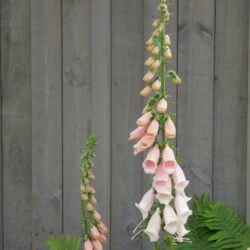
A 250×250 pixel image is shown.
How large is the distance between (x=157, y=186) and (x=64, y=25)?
2.09m

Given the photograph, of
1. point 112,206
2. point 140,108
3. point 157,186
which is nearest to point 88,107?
point 140,108

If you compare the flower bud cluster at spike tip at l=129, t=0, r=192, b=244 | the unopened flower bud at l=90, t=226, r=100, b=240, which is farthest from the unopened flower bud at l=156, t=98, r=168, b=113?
the unopened flower bud at l=90, t=226, r=100, b=240

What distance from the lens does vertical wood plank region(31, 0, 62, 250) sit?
430 centimetres

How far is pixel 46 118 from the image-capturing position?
4.36 m

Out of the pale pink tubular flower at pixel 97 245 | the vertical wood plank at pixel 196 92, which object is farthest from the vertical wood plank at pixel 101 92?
the pale pink tubular flower at pixel 97 245

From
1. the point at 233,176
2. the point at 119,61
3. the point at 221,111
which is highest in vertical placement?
the point at 119,61

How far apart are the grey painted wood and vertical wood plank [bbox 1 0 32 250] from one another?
4.05 feet

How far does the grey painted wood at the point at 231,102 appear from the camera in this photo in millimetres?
3914

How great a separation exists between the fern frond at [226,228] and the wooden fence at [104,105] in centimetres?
17

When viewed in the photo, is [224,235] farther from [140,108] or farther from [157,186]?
[157,186]

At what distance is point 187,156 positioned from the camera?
4.06m

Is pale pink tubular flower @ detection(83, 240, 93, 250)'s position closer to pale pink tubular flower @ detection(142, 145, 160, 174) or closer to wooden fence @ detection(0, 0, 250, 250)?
pale pink tubular flower @ detection(142, 145, 160, 174)

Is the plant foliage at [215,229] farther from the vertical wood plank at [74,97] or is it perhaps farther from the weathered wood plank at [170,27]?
the vertical wood plank at [74,97]

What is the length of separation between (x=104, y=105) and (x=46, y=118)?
42cm
